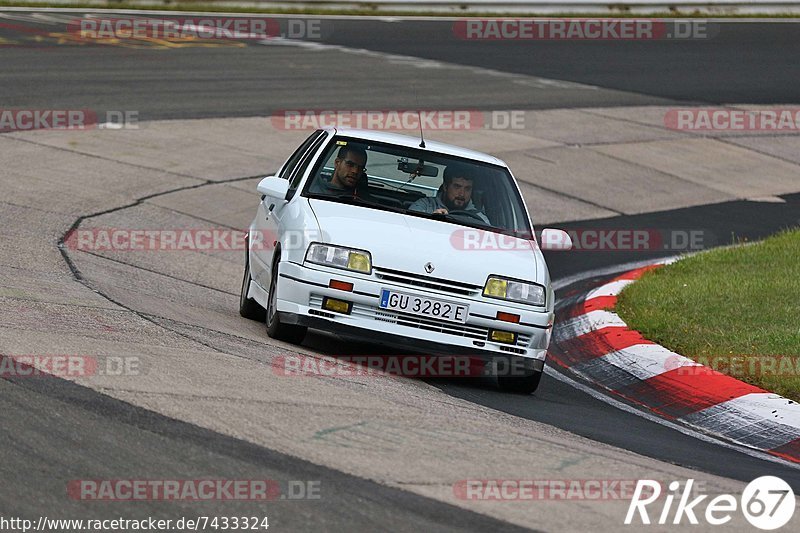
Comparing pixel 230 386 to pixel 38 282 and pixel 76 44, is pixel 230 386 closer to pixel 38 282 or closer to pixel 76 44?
pixel 38 282

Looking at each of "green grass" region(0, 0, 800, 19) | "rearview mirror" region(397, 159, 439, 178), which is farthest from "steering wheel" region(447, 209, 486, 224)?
"green grass" region(0, 0, 800, 19)

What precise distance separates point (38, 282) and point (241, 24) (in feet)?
66.1

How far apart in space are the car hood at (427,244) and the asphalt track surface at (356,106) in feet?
2.43

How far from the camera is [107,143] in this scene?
16672 mm

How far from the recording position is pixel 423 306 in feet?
27.2

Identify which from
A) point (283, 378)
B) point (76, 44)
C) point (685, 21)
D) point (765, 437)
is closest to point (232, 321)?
point (283, 378)

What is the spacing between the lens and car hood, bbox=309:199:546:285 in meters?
8.35

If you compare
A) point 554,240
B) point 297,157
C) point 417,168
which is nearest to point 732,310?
point 554,240

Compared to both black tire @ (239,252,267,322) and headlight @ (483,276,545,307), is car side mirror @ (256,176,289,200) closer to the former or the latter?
black tire @ (239,252,267,322)

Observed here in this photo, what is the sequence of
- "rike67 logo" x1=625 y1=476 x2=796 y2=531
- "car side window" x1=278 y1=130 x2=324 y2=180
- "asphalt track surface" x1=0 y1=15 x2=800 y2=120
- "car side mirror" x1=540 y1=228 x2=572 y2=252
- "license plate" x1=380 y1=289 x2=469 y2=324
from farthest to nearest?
"asphalt track surface" x1=0 y1=15 x2=800 y2=120, "car side window" x1=278 y1=130 x2=324 y2=180, "car side mirror" x1=540 y1=228 x2=572 y2=252, "license plate" x1=380 y1=289 x2=469 y2=324, "rike67 logo" x1=625 y1=476 x2=796 y2=531

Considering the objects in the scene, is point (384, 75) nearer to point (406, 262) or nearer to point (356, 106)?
point (356, 106)

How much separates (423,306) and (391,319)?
207 mm

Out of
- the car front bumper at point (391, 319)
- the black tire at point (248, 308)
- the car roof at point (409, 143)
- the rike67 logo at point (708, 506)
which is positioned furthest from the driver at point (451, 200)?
the rike67 logo at point (708, 506)

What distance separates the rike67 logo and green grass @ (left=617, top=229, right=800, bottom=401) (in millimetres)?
2538
